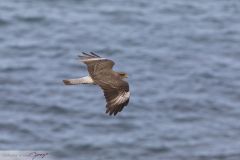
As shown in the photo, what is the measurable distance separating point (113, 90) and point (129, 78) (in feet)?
29.7

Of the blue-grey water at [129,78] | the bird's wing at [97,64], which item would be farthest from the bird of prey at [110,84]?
the blue-grey water at [129,78]

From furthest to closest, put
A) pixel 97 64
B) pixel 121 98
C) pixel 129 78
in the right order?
pixel 129 78 < pixel 97 64 < pixel 121 98

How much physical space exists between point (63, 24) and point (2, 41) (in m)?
2.12

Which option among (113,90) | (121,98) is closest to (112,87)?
(113,90)

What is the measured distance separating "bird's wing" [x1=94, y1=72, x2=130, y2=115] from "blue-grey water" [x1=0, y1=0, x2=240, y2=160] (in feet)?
19.7

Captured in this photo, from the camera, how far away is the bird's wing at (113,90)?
11.0m

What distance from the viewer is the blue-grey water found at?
17.8 meters

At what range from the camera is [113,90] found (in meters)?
11.1

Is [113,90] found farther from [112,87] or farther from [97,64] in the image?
[97,64]

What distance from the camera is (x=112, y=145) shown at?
17.5m

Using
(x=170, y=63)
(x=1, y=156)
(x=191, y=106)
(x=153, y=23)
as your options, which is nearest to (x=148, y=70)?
(x=170, y=63)

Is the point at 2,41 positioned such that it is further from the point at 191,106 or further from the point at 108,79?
the point at 108,79

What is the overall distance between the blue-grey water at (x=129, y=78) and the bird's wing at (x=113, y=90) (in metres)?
6.00

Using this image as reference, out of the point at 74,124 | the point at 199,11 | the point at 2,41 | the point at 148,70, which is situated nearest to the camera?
the point at 74,124
